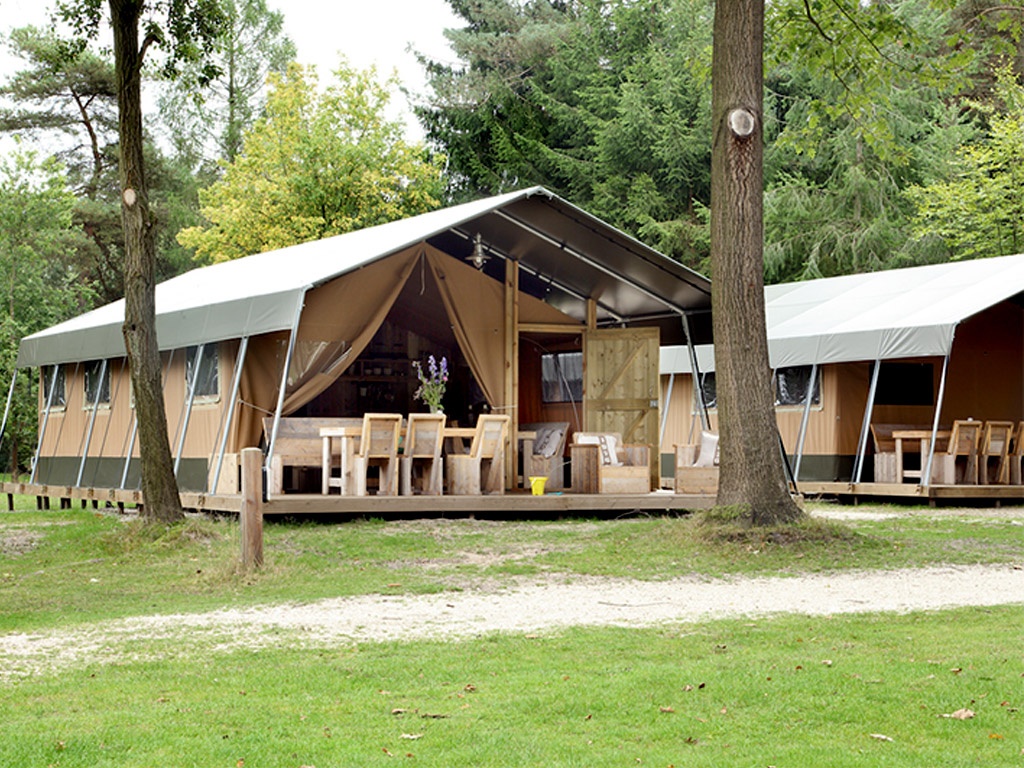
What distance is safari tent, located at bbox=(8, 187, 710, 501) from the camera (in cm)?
1316

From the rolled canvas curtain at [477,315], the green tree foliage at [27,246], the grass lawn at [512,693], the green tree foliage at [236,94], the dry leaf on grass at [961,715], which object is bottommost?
the grass lawn at [512,693]

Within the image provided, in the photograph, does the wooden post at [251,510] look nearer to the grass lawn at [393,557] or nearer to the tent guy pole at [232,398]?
the grass lawn at [393,557]

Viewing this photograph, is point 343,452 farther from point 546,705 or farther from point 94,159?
point 94,159

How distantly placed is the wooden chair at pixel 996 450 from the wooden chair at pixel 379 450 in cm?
800

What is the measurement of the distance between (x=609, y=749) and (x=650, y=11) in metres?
32.3

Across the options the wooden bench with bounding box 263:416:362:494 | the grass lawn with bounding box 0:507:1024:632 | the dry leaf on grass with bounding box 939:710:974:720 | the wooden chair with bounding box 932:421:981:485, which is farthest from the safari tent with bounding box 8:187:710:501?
the dry leaf on grass with bounding box 939:710:974:720

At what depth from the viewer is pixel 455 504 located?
12281 millimetres

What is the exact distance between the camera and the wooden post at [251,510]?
8383mm

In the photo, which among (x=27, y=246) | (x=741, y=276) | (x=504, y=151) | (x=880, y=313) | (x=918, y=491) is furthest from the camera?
(x=504, y=151)

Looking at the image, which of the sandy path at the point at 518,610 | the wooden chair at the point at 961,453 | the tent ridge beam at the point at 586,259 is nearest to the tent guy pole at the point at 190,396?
the tent ridge beam at the point at 586,259

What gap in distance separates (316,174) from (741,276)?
2184 cm

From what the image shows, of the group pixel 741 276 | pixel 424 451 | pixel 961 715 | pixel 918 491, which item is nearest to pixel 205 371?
pixel 424 451

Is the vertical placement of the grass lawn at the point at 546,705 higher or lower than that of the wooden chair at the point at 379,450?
lower

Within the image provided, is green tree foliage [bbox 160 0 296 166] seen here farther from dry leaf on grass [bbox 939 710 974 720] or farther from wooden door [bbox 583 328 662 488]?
dry leaf on grass [bbox 939 710 974 720]
